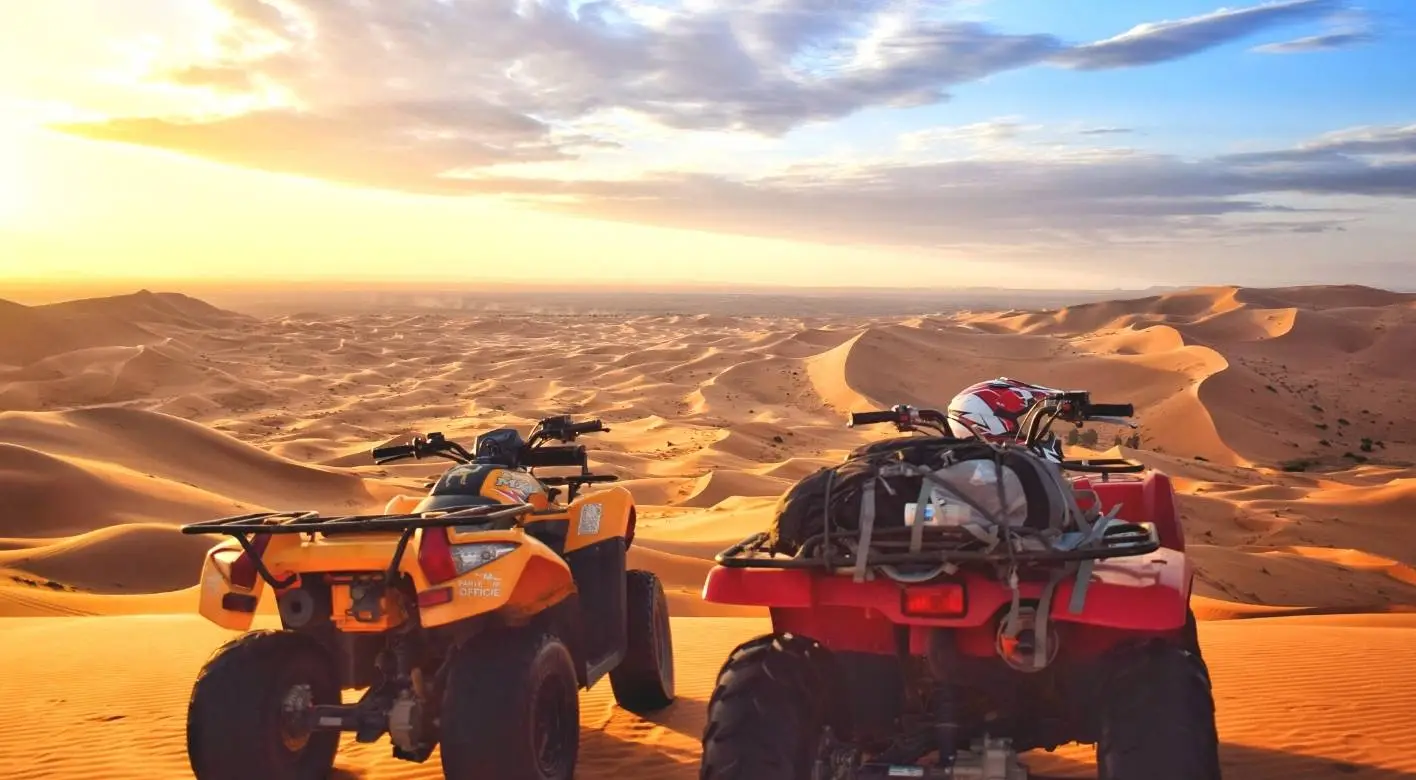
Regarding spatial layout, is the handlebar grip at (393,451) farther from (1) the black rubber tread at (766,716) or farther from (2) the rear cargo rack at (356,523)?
(1) the black rubber tread at (766,716)

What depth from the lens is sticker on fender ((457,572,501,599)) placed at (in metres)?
4.27

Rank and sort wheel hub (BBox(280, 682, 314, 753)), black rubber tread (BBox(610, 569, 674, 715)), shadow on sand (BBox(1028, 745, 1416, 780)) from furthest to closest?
1. black rubber tread (BBox(610, 569, 674, 715))
2. shadow on sand (BBox(1028, 745, 1416, 780))
3. wheel hub (BBox(280, 682, 314, 753))

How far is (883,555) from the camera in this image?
11.1ft

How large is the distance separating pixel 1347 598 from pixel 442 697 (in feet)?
43.6

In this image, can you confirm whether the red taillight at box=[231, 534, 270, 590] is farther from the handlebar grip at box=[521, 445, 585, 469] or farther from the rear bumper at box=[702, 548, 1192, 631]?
the rear bumper at box=[702, 548, 1192, 631]

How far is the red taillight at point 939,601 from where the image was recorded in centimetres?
338

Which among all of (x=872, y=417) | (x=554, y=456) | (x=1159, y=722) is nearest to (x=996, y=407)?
(x=872, y=417)

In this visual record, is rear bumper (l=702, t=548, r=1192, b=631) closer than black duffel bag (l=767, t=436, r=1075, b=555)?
Yes


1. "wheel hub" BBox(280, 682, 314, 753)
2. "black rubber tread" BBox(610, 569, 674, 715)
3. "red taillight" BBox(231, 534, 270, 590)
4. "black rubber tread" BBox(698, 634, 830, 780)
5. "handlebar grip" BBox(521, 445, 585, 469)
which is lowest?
"black rubber tread" BBox(610, 569, 674, 715)

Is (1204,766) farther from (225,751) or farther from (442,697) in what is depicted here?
(225,751)

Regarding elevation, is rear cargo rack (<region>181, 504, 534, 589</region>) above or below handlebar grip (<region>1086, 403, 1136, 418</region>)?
below

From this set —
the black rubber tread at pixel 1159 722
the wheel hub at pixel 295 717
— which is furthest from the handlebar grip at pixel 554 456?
the black rubber tread at pixel 1159 722

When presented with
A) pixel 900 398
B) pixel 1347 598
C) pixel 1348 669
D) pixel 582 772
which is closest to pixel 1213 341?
pixel 900 398

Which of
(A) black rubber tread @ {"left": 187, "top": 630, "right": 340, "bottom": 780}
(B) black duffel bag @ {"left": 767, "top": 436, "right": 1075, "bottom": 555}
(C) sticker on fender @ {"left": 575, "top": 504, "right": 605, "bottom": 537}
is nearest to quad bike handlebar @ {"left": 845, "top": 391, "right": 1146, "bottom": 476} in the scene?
(B) black duffel bag @ {"left": 767, "top": 436, "right": 1075, "bottom": 555}
